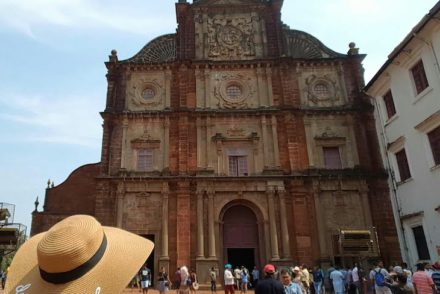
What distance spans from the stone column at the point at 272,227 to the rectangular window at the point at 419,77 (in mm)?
9783

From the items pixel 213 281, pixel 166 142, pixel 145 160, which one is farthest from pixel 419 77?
pixel 145 160

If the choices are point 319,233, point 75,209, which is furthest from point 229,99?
point 75,209

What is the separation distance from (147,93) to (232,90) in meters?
6.01

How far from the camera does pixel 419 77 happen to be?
59.6 feet

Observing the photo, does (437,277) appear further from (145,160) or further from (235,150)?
(145,160)

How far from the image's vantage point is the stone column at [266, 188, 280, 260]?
21.5 meters

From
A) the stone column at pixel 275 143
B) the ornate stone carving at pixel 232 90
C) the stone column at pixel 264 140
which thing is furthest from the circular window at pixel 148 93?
the stone column at pixel 275 143

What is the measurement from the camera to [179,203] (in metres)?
22.4

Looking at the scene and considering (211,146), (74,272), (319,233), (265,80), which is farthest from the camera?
(265,80)

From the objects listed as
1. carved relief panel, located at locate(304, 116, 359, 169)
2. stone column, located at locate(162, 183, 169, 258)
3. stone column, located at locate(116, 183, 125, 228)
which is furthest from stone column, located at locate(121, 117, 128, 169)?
carved relief panel, located at locate(304, 116, 359, 169)

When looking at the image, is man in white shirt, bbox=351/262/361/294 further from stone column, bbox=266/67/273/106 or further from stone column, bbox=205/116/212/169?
stone column, bbox=266/67/273/106

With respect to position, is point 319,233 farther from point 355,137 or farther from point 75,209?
point 75,209

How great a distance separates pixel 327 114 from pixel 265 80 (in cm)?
490

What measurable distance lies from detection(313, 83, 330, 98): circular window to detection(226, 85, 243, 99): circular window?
17.4ft
